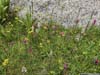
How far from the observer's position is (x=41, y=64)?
6008 mm

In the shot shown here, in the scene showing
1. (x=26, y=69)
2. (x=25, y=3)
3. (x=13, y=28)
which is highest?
(x=25, y=3)

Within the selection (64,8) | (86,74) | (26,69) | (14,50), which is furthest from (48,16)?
(86,74)

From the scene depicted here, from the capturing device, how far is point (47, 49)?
6.29 m

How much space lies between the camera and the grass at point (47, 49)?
585 cm

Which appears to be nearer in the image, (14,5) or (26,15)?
(26,15)

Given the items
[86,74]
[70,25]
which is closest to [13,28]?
[70,25]

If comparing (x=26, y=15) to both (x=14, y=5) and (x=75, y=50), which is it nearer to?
(x=14, y=5)

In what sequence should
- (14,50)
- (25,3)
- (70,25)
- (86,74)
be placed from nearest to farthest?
1. (86,74)
2. (14,50)
3. (70,25)
4. (25,3)

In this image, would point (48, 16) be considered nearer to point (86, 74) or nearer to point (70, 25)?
point (70, 25)

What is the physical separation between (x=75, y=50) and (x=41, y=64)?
2.69 feet

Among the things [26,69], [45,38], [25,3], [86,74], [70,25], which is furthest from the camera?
[25,3]

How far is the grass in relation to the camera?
19.2 ft

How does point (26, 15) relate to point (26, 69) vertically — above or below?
above

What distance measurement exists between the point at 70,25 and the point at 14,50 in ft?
5.37
